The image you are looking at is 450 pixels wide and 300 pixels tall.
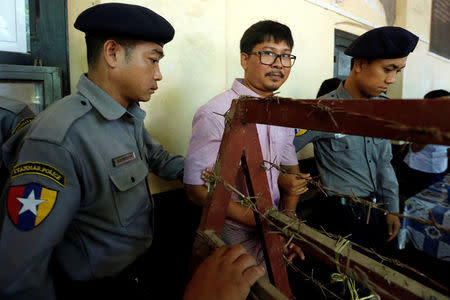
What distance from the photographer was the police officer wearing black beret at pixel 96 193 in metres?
0.72

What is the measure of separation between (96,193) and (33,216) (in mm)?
215

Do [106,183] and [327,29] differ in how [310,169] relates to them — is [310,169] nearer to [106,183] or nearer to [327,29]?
[327,29]

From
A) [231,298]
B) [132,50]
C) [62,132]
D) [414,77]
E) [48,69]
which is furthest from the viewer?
[414,77]

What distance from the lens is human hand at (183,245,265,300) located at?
57 centimetres

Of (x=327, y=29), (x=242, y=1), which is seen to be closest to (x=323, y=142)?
(x=242, y=1)

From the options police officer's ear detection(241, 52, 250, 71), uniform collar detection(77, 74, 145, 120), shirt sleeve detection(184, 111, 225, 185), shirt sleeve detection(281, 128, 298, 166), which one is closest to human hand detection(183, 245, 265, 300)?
shirt sleeve detection(184, 111, 225, 185)

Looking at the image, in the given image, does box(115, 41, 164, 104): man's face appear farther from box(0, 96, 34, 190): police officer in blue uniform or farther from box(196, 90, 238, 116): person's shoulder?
box(0, 96, 34, 190): police officer in blue uniform

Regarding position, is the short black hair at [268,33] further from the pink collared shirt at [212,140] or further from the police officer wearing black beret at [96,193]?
the police officer wearing black beret at [96,193]

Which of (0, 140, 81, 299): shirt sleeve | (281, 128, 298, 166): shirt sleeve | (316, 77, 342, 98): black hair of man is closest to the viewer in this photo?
(0, 140, 81, 299): shirt sleeve

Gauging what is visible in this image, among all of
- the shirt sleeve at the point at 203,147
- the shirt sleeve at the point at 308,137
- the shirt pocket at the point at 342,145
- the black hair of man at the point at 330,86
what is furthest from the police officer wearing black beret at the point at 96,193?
the black hair of man at the point at 330,86

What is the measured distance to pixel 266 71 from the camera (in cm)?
140

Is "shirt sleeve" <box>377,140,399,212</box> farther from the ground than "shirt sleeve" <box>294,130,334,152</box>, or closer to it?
closer to it

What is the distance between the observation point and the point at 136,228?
106 cm

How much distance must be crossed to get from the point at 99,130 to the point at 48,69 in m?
0.77
